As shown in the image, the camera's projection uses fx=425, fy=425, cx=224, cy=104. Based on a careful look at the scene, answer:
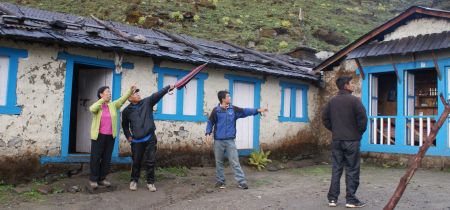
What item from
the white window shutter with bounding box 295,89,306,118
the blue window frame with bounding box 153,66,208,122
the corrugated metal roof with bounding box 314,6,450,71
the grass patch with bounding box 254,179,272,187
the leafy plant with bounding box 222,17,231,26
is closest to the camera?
the grass patch with bounding box 254,179,272,187

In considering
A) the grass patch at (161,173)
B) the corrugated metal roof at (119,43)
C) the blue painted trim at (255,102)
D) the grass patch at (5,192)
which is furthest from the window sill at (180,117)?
the grass patch at (5,192)

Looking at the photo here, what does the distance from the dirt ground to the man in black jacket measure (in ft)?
1.20

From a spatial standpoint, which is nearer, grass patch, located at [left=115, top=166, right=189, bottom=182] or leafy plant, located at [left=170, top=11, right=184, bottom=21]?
grass patch, located at [left=115, top=166, right=189, bottom=182]

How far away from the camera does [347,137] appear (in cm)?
595

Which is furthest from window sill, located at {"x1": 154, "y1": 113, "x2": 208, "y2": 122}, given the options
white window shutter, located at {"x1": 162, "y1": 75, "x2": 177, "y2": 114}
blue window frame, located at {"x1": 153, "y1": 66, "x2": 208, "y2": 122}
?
white window shutter, located at {"x1": 162, "y1": 75, "x2": 177, "y2": 114}

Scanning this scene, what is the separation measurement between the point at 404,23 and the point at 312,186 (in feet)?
18.1

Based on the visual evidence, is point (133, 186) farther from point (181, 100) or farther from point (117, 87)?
point (181, 100)

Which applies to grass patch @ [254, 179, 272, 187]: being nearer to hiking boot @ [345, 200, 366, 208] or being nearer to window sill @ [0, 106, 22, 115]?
hiking boot @ [345, 200, 366, 208]

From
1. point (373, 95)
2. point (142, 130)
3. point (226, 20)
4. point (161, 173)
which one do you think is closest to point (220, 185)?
point (161, 173)

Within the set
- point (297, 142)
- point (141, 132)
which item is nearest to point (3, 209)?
point (141, 132)

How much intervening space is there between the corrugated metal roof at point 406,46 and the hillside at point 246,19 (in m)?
10.8

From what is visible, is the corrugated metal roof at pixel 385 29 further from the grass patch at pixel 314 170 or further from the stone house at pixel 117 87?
the grass patch at pixel 314 170

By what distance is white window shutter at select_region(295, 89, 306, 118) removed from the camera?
1242 centimetres

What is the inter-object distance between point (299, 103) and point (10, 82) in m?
7.92
